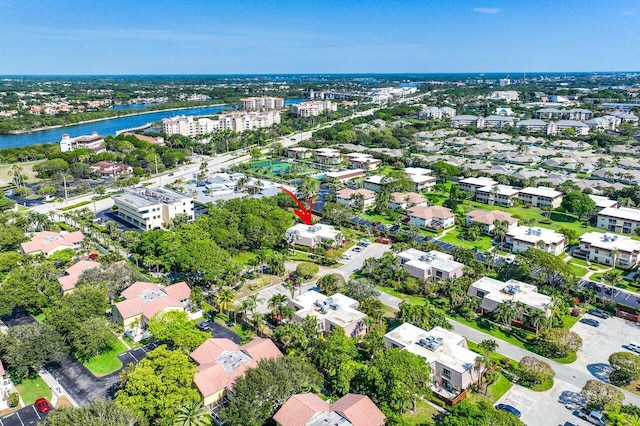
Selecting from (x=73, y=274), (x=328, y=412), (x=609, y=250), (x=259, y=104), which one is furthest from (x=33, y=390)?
(x=259, y=104)

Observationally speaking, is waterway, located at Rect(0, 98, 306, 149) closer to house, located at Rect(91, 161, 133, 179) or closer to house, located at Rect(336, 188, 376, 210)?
house, located at Rect(91, 161, 133, 179)

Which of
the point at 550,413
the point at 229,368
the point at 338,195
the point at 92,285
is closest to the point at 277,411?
the point at 229,368

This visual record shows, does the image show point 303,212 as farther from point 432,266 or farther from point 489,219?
point 432,266

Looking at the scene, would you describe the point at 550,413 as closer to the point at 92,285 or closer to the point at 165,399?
the point at 165,399

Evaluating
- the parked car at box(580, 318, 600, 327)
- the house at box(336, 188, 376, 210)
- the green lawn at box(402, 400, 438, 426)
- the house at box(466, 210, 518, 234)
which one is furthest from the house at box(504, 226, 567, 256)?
the green lawn at box(402, 400, 438, 426)

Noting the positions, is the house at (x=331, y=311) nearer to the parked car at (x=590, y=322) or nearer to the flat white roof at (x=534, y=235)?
the parked car at (x=590, y=322)
